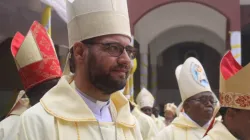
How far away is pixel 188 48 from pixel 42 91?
14.6 meters

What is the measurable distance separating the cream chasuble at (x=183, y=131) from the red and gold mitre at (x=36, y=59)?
Result: 62.4 inches

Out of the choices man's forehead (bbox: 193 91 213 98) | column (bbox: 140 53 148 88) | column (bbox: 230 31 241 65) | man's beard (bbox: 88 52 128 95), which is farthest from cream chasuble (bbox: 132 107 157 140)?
column (bbox: 140 53 148 88)

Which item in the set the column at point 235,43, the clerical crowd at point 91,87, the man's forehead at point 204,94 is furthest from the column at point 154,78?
the clerical crowd at point 91,87

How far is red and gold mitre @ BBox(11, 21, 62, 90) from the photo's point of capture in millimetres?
3582

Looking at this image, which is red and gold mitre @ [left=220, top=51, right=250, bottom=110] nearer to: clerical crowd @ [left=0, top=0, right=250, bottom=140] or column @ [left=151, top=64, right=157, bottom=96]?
clerical crowd @ [left=0, top=0, right=250, bottom=140]

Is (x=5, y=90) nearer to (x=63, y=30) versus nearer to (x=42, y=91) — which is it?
(x=63, y=30)

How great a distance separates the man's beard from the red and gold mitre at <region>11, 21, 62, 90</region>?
4.68 feet

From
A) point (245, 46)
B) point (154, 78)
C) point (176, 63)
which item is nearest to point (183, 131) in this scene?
point (245, 46)

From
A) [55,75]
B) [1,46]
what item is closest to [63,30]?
[1,46]

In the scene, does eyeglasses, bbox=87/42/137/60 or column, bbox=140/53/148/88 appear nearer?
eyeglasses, bbox=87/42/137/60

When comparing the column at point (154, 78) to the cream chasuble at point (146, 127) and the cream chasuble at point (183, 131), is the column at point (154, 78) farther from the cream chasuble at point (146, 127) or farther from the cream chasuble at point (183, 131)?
the cream chasuble at point (183, 131)

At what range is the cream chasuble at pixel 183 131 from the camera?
472 cm

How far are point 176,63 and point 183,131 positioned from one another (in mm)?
13007

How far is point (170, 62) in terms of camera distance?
17.8m
